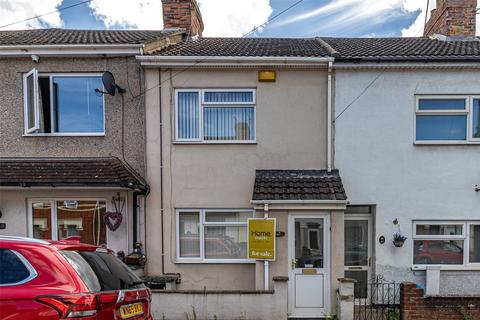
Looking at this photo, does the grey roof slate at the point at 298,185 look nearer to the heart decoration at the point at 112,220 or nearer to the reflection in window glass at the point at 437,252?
the reflection in window glass at the point at 437,252

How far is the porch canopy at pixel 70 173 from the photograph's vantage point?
6.26 meters

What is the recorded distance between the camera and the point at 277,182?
656cm

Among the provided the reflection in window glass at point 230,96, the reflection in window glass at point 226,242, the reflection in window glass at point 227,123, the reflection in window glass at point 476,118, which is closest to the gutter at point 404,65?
the reflection in window glass at point 476,118

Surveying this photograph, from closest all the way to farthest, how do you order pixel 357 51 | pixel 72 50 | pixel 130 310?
pixel 130 310 → pixel 72 50 → pixel 357 51

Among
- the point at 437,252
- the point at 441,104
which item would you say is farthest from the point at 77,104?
the point at 437,252

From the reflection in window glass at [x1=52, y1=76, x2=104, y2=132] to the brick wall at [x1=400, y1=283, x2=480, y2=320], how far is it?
6581 millimetres

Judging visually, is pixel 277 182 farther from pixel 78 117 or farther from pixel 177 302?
pixel 78 117

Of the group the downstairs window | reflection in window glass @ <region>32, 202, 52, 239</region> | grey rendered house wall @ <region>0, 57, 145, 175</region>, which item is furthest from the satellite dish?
the downstairs window

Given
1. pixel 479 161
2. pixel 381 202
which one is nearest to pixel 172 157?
pixel 381 202

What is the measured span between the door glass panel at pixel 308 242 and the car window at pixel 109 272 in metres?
3.54

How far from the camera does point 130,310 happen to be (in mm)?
3174

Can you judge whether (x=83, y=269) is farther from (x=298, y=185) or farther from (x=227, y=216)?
(x=298, y=185)

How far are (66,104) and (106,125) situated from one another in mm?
1027

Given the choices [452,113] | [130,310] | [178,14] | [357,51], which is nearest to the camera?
[130,310]
